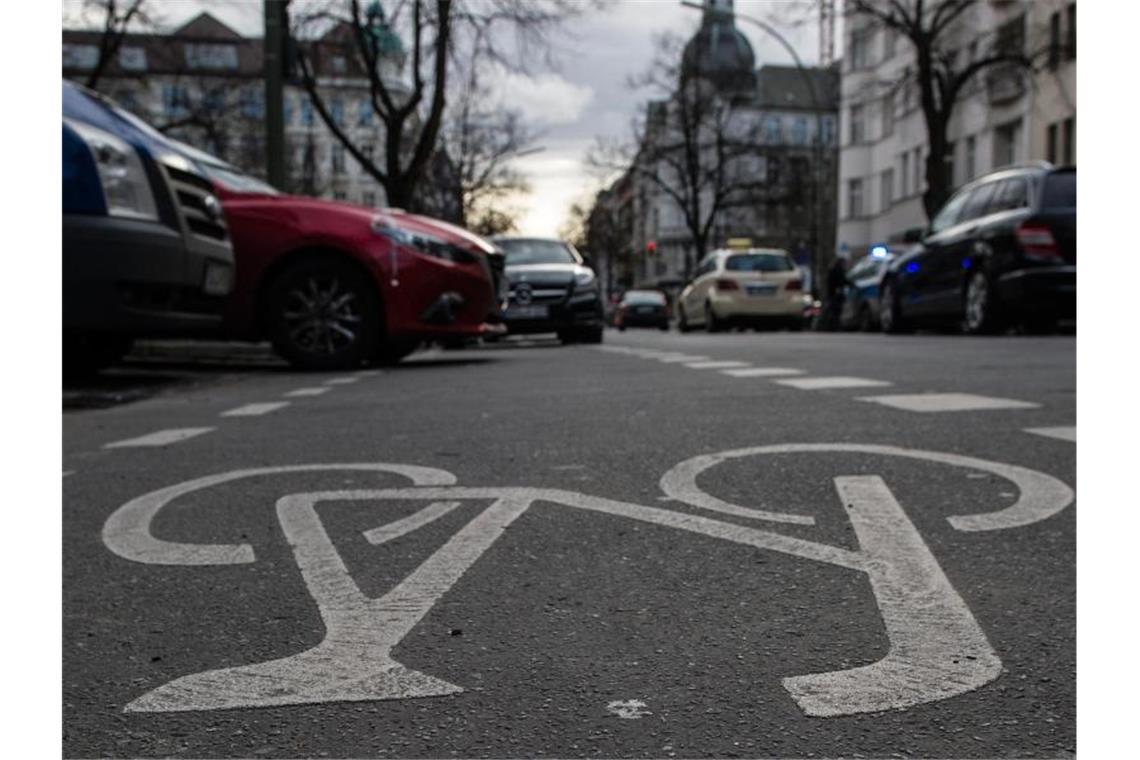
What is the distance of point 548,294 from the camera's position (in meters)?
17.3

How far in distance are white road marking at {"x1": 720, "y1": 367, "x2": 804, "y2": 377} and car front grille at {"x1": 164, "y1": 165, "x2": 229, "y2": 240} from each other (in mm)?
3495

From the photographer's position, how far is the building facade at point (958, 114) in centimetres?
3622

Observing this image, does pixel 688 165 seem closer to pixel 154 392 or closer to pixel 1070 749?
pixel 154 392

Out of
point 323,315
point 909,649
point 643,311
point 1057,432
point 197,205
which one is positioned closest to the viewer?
point 909,649

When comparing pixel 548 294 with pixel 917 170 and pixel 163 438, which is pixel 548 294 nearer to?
pixel 163 438

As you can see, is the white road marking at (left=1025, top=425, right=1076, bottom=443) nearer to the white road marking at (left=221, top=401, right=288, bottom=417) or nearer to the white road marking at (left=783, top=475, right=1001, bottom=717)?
the white road marking at (left=783, top=475, right=1001, bottom=717)

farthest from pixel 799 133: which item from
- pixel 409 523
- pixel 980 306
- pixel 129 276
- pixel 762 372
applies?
pixel 409 523

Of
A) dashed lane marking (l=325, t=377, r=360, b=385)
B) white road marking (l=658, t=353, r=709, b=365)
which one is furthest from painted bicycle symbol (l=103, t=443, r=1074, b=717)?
white road marking (l=658, t=353, r=709, b=365)

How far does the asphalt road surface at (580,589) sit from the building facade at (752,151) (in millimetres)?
15871

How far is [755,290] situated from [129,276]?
17.5m

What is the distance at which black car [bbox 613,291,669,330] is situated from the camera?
4684cm

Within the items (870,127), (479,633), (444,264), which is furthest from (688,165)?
(479,633)

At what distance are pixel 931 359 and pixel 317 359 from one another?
450 centimetres

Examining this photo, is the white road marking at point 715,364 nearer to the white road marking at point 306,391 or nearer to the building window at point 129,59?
the white road marking at point 306,391
